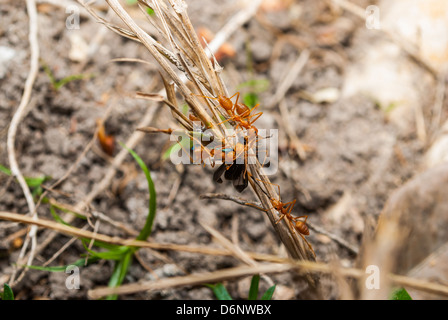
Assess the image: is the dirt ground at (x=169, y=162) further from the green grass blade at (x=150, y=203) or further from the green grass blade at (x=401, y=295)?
the green grass blade at (x=401, y=295)

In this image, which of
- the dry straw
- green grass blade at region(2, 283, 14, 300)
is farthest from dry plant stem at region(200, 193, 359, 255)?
green grass blade at region(2, 283, 14, 300)

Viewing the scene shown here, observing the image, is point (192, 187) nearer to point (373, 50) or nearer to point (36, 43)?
point (36, 43)

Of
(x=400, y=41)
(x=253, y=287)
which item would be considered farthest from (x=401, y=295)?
(x=400, y=41)

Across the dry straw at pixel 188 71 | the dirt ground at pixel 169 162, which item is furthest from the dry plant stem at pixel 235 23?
the dry straw at pixel 188 71

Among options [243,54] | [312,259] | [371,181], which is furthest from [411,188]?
[243,54]

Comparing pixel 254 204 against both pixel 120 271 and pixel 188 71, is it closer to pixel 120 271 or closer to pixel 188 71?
pixel 188 71

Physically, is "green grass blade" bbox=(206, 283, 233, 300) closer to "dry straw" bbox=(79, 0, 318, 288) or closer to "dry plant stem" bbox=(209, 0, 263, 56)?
"dry straw" bbox=(79, 0, 318, 288)
